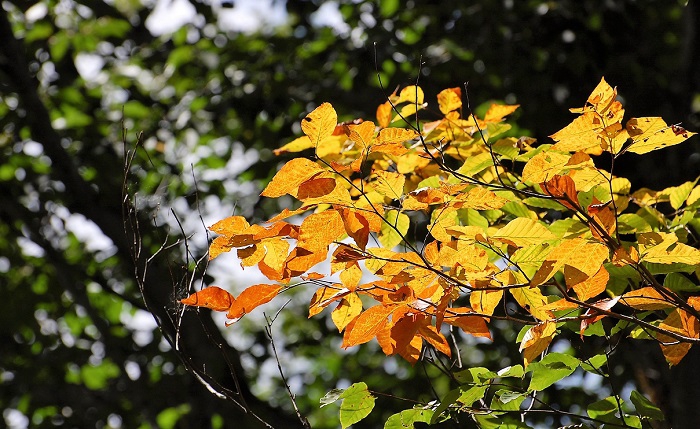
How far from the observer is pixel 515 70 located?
2996 mm

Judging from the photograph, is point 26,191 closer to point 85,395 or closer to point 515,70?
point 85,395

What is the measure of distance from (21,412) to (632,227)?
118 inches

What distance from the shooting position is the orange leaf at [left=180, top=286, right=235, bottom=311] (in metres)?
1.01

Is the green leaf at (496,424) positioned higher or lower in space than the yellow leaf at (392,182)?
lower

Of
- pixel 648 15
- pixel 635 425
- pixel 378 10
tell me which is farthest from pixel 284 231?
pixel 648 15

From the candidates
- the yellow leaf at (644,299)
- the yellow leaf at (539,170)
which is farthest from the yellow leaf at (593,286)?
the yellow leaf at (539,170)

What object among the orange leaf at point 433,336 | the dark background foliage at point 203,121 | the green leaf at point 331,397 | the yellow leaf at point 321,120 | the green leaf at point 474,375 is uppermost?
the yellow leaf at point 321,120

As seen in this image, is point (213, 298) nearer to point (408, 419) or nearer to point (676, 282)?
point (408, 419)

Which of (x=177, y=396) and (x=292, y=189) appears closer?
(x=292, y=189)

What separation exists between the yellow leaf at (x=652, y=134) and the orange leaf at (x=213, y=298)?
0.58m

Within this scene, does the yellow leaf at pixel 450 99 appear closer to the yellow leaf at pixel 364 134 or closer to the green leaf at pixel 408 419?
the yellow leaf at pixel 364 134

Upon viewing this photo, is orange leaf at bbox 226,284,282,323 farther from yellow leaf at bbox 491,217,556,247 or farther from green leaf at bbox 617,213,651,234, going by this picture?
green leaf at bbox 617,213,651,234

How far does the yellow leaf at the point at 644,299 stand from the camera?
94cm

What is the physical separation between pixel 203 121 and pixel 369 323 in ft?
8.87
